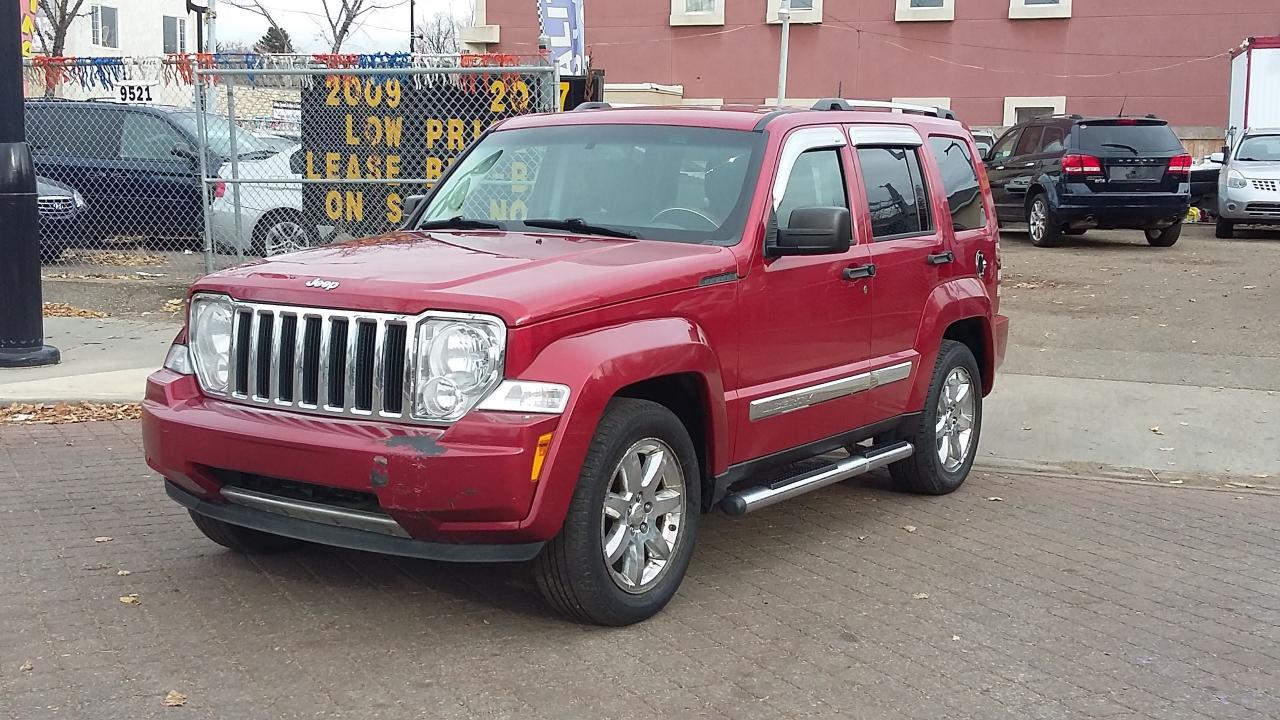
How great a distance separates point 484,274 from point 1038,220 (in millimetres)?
16522

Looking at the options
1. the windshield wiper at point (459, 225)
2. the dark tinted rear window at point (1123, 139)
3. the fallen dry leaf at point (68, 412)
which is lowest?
the fallen dry leaf at point (68, 412)

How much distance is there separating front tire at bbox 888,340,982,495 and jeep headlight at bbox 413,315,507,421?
3.01 meters

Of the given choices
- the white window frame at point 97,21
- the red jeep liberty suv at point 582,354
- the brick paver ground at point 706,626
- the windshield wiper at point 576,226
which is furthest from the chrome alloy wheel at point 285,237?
the white window frame at point 97,21

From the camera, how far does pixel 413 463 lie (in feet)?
14.4

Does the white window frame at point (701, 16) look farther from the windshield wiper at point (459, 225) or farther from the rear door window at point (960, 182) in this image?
the windshield wiper at point (459, 225)

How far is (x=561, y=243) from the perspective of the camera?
5.46m

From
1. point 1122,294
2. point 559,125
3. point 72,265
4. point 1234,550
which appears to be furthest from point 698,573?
point 72,265

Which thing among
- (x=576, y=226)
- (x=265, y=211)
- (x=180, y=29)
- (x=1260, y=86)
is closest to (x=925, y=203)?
(x=576, y=226)

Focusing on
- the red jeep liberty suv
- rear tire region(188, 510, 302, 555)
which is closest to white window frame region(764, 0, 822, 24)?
the red jeep liberty suv

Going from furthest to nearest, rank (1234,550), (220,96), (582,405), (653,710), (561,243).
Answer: (220,96) → (1234,550) → (561,243) → (582,405) → (653,710)

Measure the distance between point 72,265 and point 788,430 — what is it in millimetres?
12631

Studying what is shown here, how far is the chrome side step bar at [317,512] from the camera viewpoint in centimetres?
455

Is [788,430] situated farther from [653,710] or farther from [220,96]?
[220,96]

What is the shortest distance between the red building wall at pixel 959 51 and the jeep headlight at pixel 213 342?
88.8ft
